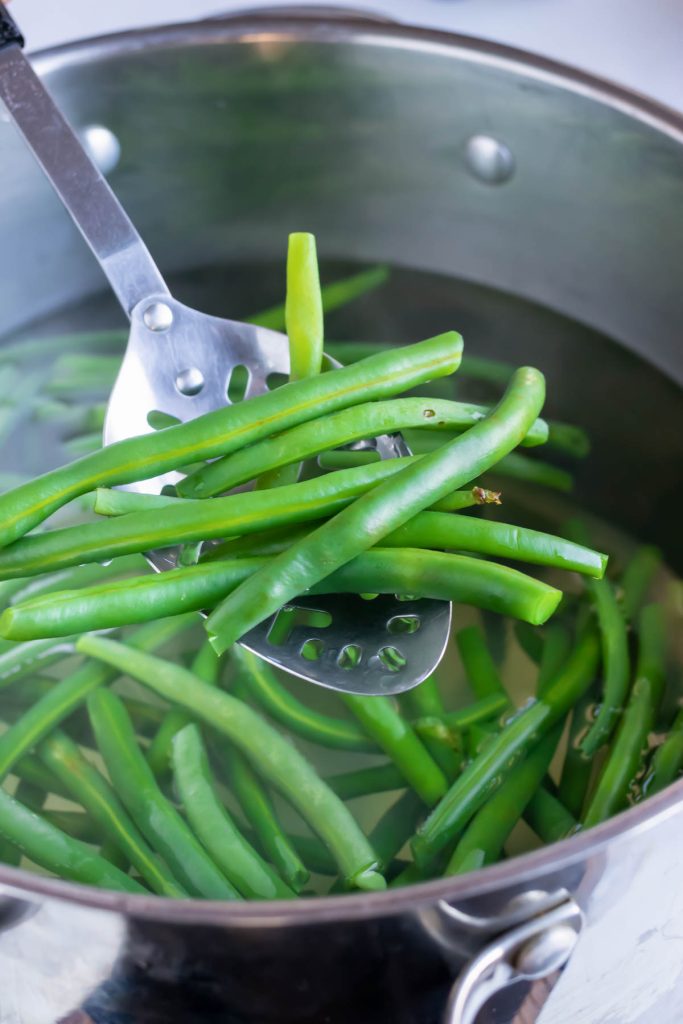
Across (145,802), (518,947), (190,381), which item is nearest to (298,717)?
(145,802)

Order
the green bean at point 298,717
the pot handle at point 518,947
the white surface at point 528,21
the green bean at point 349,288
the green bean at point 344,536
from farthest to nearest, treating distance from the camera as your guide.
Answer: the white surface at point 528,21 → the green bean at point 349,288 → the green bean at point 298,717 → the green bean at point 344,536 → the pot handle at point 518,947

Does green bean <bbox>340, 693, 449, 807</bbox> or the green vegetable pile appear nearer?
the green vegetable pile

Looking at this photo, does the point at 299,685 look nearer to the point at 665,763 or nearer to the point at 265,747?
the point at 265,747

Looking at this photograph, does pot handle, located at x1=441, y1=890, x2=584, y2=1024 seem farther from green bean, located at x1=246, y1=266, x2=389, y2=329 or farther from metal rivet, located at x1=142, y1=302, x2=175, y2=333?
green bean, located at x1=246, y1=266, x2=389, y2=329

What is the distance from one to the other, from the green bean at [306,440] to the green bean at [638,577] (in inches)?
16.4

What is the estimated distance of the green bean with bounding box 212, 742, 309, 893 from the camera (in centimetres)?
103

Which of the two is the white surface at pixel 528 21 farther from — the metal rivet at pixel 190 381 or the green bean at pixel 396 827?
the green bean at pixel 396 827

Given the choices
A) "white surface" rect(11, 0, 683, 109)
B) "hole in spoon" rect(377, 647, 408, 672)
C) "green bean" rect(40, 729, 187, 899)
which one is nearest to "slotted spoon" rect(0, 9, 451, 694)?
"hole in spoon" rect(377, 647, 408, 672)

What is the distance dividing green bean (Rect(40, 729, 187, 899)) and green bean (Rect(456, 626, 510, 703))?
1.41ft

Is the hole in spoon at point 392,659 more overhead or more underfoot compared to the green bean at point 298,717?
more overhead

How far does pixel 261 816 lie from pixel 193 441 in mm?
393

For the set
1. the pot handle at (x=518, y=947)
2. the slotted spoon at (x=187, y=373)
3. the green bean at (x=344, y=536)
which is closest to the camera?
the pot handle at (x=518, y=947)

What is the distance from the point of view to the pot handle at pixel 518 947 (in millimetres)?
643

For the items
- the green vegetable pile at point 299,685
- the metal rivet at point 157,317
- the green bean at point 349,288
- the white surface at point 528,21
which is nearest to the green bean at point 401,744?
the green vegetable pile at point 299,685
